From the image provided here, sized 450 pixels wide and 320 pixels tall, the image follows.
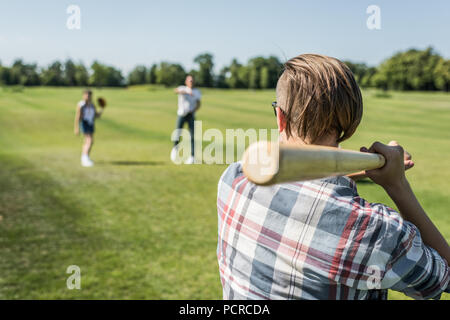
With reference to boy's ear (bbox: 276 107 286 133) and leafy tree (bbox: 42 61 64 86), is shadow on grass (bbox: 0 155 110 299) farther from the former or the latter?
leafy tree (bbox: 42 61 64 86)

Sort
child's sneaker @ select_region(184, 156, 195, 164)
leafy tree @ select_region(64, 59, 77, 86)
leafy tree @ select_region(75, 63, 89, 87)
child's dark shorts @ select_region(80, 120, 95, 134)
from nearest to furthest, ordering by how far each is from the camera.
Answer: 1. child's sneaker @ select_region(184, 156, 195, 164)
2. child's dark shorts @ select_region(80, 120, 95, 134)
3. leafy tree @ select_region(64, 59, 77, 86)
4. leafy tree @ select_region(75, 63, 89, 87)

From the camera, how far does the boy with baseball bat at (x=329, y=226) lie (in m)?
1.23

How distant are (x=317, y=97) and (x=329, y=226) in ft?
1.31

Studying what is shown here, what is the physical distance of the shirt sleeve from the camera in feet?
4.02

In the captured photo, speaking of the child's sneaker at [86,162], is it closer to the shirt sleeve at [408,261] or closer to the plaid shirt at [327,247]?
the plaid shirt at [327,247]

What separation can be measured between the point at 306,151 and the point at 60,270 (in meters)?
4.54

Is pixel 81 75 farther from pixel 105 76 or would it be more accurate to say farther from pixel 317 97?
pixel 317 97

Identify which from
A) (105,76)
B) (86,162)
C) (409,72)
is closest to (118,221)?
(86,162)

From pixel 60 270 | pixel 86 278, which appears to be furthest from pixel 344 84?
pixel 60 270

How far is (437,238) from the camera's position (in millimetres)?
1370

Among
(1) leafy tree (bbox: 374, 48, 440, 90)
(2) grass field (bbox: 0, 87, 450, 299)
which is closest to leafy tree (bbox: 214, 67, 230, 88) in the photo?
(1) leafy tree (bbox: 374, 48, 440, 90)

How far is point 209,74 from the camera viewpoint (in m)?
76.9

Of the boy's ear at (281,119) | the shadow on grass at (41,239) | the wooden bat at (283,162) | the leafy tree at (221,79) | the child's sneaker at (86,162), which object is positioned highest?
the leafy tree at (221,79)

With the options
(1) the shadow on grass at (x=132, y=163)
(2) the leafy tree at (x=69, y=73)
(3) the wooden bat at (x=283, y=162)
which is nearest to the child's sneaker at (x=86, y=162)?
(1) the shadow on grass at (x=132, y=163)
